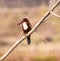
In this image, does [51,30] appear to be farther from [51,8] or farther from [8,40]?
[51,8]

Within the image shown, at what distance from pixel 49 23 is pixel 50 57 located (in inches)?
313

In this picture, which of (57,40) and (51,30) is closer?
(57,40)

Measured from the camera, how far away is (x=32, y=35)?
59.2 ft

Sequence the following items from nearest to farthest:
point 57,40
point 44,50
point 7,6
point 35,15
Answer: point 44,50, point 57,40, point 35,15, point 7,6

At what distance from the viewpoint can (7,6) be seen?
966 inches

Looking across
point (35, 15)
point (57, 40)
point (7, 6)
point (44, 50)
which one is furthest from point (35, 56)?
point (7, 6)

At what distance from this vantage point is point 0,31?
61.3ft

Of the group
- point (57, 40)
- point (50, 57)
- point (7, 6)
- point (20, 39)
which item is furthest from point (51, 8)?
point (7, 6)

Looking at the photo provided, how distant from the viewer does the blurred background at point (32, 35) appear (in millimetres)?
12405

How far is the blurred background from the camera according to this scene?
1241 centimetres

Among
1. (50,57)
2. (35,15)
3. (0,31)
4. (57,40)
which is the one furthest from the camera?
(35,15)

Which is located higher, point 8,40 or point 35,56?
point 35,56

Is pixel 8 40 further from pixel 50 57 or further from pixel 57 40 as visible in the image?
pixel 50 57

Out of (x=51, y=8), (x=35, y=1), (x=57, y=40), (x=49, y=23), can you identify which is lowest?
(x=35, y=1)
